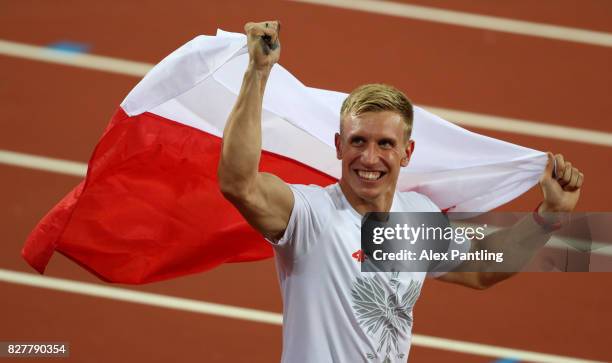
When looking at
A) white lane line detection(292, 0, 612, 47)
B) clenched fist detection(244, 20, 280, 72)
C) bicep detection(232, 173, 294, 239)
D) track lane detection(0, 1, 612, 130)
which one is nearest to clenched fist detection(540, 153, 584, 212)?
bicep detection(232, 173, 294, 239)

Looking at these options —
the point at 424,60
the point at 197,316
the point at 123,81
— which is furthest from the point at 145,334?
the point at 424,60

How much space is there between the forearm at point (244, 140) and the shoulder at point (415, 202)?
62 centimetres

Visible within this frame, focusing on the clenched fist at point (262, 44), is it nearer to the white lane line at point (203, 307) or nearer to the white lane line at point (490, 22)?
the white lane line at point (203, 307)

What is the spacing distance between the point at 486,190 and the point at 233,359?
171 centimetres

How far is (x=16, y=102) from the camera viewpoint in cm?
466

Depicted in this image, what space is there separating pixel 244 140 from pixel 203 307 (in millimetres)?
2282

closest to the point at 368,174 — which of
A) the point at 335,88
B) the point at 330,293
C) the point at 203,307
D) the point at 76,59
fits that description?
the point at 330,293

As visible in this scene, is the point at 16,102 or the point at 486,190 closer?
the point at 486,190

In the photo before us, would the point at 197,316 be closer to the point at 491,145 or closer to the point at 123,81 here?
the point at 123,81

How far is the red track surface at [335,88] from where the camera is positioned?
4.37m

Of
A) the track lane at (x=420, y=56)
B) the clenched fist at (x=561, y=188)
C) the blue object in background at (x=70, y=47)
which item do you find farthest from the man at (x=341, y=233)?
the blue object in background at (x=70, y=47)

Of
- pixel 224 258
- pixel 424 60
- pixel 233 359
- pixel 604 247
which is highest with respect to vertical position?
pixel 424 60

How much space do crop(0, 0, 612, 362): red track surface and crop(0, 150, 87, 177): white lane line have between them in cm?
4

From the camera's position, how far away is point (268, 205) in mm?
2309
